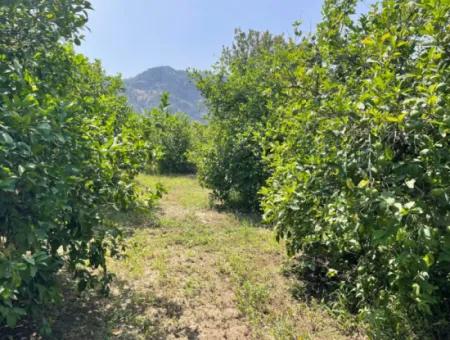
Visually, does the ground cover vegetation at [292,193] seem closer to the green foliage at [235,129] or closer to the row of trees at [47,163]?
the row of trees at [47,163]

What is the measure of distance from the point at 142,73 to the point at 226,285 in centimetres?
20079

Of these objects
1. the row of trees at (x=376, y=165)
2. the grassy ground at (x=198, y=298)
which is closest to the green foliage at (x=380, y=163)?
the row of trees at (x=376, y=165)

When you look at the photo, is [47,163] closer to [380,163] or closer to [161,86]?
[380,163]

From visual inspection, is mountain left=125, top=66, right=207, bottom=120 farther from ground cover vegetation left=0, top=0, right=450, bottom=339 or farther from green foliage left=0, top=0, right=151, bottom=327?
green foliage left=0, top=0, right=151, bottom=327

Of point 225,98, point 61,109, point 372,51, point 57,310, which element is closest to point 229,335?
point 57,310

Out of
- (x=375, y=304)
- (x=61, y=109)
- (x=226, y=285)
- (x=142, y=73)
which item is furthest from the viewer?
(x=142, y=73)

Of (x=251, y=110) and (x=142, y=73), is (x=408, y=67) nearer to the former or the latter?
(x=251, y=110)

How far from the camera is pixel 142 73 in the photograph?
19100 centimetres

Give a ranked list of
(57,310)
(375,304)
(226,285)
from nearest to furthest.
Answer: (375,304) < (57,310) < (226,285)

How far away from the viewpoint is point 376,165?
1.95m

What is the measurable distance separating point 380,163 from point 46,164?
73.3 inches

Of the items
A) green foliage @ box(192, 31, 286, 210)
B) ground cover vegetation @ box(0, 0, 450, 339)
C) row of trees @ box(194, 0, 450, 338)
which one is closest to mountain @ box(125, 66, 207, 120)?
green foliage @ box(192, 31, 286, 210)

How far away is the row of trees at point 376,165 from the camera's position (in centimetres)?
182

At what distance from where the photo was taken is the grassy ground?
2666 millimetres
